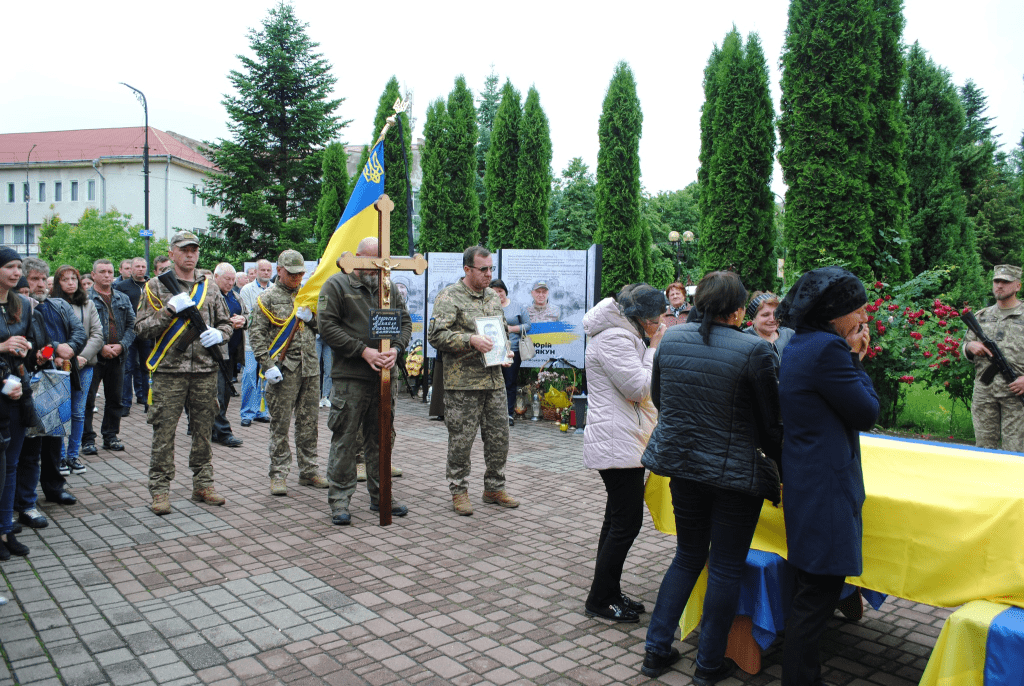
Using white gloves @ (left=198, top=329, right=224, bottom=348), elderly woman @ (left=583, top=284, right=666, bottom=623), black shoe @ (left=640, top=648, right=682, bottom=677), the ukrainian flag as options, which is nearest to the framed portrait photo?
the ukrainian flag

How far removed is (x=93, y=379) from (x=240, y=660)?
226 inches

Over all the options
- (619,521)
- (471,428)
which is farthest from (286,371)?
(619,521)

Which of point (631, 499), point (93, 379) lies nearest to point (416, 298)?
point (93, 379)

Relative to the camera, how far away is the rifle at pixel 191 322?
19.5 feet

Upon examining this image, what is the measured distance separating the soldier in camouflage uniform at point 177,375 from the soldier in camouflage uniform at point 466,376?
6.37 ft

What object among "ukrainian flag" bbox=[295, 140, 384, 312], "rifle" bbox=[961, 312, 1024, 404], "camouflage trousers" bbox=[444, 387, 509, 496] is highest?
"ukrainian flag" bbox=[295, 140, 384, 312]

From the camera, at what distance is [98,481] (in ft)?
23.1

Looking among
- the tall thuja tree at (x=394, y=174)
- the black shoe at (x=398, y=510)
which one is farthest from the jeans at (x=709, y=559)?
the tall thuja tree at (x=394, y=174)

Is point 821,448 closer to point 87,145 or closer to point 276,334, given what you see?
point 276,334

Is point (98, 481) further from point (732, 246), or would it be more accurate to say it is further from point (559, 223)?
point (559, 223)

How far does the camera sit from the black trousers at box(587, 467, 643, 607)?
402cm

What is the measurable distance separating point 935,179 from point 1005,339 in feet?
47.6

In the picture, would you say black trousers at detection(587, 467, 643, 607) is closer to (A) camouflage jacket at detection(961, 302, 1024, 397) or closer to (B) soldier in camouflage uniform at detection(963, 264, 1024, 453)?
(B) soldier in camouflage uniform at detection(963, 264, 1024, 453)

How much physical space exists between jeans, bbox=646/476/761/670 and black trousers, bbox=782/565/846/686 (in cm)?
30
